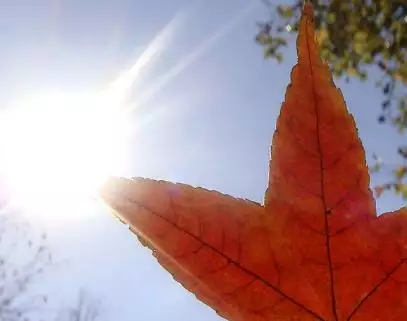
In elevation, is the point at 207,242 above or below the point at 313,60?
below

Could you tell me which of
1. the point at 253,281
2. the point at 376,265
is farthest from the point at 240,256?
the point at 376,265

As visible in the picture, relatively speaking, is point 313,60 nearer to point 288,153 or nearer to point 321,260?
point 288,153

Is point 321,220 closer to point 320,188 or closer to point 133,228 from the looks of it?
point 320,188

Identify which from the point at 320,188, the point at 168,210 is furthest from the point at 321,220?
the point at 168,210

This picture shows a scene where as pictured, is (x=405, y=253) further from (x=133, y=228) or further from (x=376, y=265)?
(x=133, y=228)

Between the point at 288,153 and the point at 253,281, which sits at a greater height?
the point at 288,153
